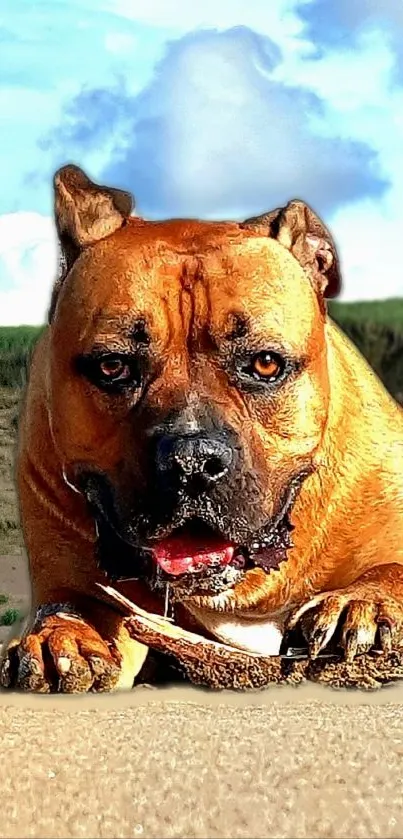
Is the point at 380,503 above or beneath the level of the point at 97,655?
above

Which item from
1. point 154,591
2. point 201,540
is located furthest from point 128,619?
point 201,540

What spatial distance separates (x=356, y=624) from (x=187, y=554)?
62cm

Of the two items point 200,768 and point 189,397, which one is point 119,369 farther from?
point 200,768

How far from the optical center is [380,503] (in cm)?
545

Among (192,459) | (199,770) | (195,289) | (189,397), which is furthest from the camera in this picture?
(195,289)

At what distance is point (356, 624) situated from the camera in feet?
16.4

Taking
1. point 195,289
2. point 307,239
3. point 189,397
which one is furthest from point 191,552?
point 307,239

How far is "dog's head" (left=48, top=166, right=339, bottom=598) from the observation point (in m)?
4.71

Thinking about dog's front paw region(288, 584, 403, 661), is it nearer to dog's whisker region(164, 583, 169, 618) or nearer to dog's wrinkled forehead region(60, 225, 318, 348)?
dog's whisker region(164, 583, 169, 618)

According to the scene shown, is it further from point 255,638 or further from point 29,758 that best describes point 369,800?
point 255,638

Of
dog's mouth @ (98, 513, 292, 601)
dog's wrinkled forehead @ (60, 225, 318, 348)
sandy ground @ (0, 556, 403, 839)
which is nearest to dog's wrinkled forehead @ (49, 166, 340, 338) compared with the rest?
dog's wrinkled forehead @ (60, 225, 318, 348)

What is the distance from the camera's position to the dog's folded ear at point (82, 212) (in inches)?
205

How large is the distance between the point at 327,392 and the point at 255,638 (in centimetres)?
91

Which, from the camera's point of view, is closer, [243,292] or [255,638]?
[243,292]
